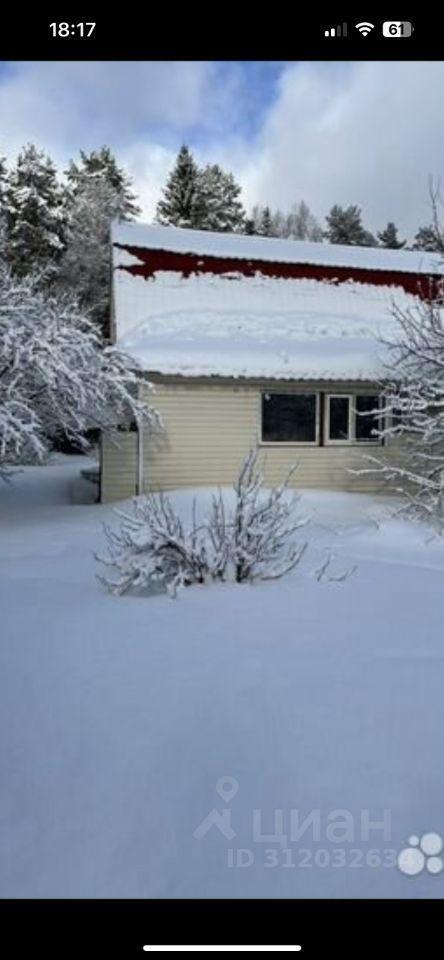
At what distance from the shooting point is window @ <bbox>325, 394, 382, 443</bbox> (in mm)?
14164

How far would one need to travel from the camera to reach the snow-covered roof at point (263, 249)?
1550cm

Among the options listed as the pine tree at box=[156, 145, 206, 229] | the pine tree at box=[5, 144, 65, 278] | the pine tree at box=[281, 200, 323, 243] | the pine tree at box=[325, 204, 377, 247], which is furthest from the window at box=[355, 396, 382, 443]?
the pine tree at box=[325, 204, 377, 247]

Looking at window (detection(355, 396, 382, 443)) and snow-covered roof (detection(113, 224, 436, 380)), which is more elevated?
snow-covered roof (detection(113, 224, 436, 380))

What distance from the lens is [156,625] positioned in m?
4.34

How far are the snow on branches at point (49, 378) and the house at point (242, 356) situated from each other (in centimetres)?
84

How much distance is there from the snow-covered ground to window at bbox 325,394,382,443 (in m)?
8.94

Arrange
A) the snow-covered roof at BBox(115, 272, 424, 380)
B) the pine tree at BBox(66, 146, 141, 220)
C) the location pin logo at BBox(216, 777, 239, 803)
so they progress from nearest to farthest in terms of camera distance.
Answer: the location pin logo at BBox(216, 777, 239, 803) < the snow-covered roof at BBox(115, 272, 424, 380) < the pine tree at BBox(66, 146, 141, 220)

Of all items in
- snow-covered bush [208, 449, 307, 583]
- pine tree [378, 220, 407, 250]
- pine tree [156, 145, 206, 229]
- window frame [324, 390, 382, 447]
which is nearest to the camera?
snow-covered bush [208, 449, 307, 583]

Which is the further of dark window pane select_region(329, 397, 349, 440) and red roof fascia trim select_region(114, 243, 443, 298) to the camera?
red roof fascia trim select_region(114, 243, 443, 298)
